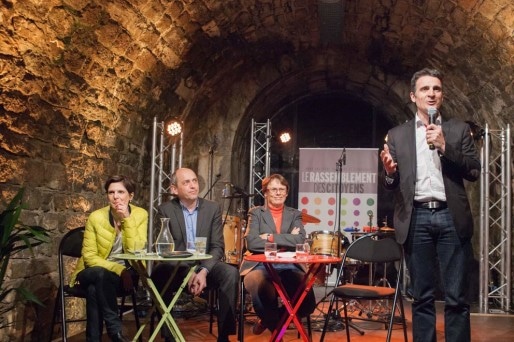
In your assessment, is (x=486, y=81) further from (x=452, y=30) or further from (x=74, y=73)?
(x=74, y=73)

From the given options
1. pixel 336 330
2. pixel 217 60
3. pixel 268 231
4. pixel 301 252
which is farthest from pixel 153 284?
pixel 217 60

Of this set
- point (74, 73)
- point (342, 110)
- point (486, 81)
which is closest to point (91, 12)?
point (74, 73)

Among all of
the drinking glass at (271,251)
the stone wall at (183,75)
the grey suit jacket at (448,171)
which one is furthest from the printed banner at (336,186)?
the grey suit jacket at (448,171)

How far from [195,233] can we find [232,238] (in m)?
2.70

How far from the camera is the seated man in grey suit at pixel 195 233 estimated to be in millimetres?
4332

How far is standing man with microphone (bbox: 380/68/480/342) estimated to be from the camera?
3176 millimetres

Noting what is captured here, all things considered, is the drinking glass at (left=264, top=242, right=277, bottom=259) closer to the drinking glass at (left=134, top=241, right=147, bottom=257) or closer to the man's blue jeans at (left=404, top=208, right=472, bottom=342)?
the drinking glass at (left=134, top=241, right=147, bottom=257)

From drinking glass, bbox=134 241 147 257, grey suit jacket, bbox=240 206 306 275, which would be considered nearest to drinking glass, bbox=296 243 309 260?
grey suit jacket, bbox=240 206 306 275

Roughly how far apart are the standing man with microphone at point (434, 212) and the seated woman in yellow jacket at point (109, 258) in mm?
1777

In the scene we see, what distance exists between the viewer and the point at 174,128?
788 cm

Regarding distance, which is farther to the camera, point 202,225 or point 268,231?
point 268,231

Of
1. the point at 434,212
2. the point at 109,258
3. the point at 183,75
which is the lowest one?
the point at 109,258

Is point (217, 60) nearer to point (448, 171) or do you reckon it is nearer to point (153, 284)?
point (153, 284)

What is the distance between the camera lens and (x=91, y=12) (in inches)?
202
